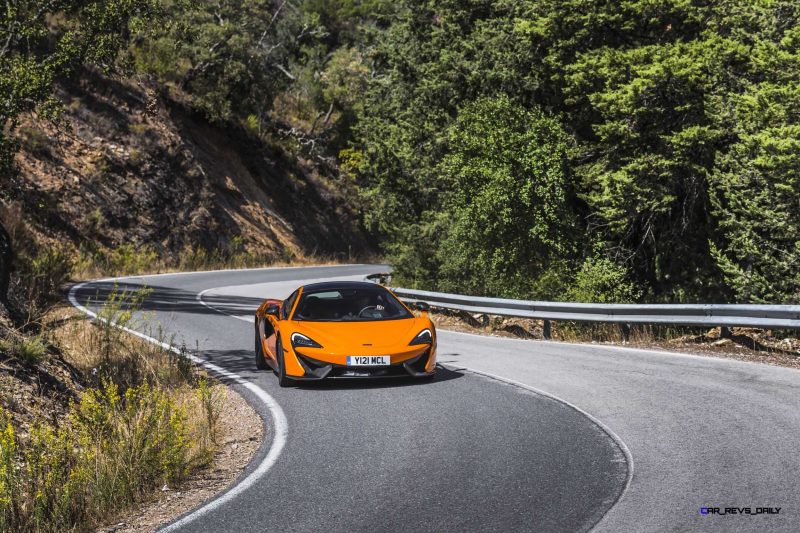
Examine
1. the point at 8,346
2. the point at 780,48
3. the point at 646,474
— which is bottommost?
the point at 646,474

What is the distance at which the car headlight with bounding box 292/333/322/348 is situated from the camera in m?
10.4

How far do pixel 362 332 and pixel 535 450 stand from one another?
149 inches

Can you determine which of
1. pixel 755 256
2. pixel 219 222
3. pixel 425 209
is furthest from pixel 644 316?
pixel 219 222

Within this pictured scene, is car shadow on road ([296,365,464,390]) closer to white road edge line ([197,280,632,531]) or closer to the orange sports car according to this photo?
the orange sports car

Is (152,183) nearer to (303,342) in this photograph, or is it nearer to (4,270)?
(4,270)

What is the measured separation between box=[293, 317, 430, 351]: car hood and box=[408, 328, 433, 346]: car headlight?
0.15ft

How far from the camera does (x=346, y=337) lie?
34.6 feet

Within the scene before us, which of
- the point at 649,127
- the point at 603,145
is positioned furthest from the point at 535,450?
the point at 603,145

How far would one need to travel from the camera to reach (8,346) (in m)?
9.52

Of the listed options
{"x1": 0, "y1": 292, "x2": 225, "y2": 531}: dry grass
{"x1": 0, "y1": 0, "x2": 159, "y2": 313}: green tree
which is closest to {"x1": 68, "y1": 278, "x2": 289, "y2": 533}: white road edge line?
{"x1": 0, "y1": 292, "x2": 225, "y2": 531}: dry grass

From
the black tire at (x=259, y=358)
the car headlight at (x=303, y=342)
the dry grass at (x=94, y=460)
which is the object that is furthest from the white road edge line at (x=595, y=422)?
the dry grass at (x=94, y=460)

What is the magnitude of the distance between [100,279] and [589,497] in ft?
87.1

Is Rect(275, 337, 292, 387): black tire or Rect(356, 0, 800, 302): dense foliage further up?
Rect(356, 0, 800, 302): dense foliage

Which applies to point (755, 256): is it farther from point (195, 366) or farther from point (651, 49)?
point (195, 366)
